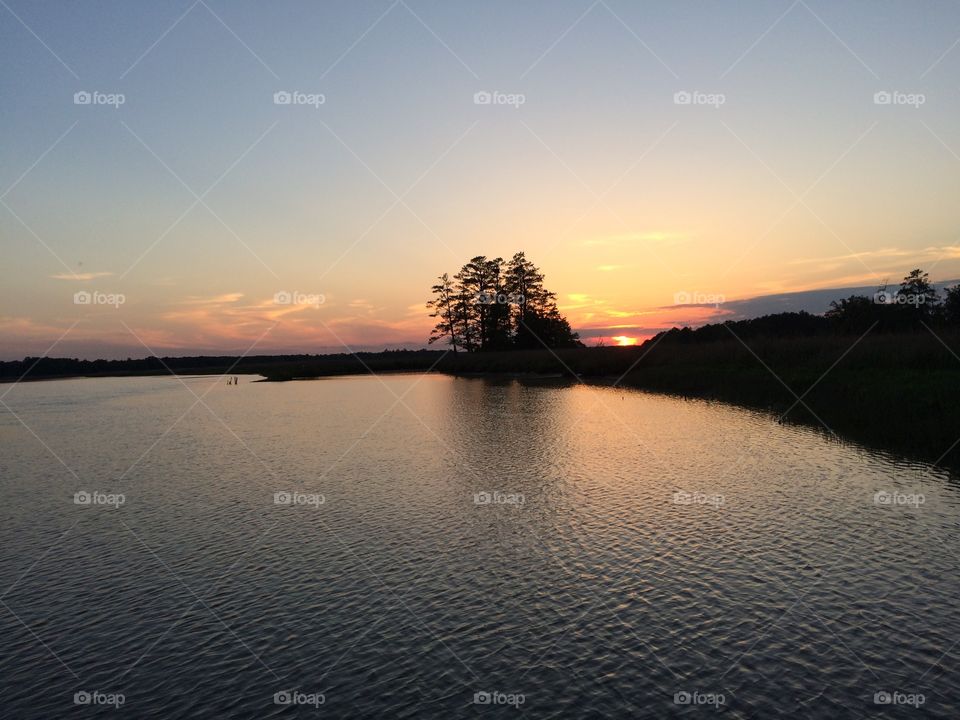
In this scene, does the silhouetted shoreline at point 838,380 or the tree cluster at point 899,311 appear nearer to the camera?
the silhouetted shoreline at point 838,380

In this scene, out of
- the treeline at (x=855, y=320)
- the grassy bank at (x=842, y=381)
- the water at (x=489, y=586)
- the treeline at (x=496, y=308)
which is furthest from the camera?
the treeline at (x=496, y=308)

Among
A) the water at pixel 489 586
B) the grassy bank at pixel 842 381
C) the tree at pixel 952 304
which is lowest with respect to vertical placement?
the water at pixel 489 586

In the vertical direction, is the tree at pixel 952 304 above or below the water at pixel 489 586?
above

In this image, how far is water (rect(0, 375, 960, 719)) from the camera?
37.8 ft

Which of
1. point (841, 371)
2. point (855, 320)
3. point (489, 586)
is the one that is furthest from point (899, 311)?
point (489, 586)

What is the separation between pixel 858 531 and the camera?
19.4 metres

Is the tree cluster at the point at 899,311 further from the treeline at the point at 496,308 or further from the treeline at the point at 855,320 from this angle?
the treeline at the point at 496,308

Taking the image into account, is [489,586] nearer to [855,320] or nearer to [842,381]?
[842,381]

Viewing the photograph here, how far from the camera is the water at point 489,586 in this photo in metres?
11.5

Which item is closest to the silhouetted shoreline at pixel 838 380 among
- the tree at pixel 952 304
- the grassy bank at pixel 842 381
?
the grassy bank at pixel 842 381

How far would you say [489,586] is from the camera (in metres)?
16.4

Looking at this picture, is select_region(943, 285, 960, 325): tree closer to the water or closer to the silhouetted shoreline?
the silhouetted shoreline

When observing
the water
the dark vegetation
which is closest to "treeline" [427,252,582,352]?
the dark vegetation

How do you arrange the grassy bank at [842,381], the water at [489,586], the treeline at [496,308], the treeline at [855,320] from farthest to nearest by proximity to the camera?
the treeline at [496,308] → the treeline at [855,320] → the grassy bank at [842,381] → the water at [489,586]
